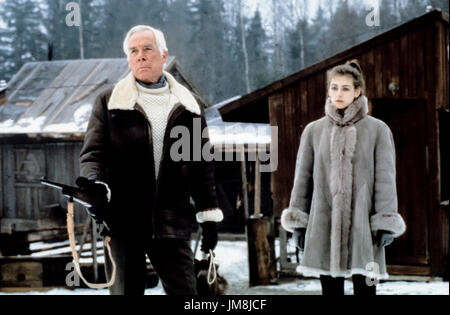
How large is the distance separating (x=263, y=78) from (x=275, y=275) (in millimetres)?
8059

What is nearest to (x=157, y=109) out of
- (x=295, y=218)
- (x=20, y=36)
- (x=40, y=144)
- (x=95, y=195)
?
(x=95, y=195)

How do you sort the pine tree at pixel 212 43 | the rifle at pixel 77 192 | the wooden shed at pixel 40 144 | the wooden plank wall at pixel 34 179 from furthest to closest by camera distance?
the wooden plank wall at pixel 34 179 → the pine tree at pixel 212 43 → the wooden shed at pixel 40 144 → the rifle at pixel 77 192

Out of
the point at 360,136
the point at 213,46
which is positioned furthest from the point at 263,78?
the point at 360,136

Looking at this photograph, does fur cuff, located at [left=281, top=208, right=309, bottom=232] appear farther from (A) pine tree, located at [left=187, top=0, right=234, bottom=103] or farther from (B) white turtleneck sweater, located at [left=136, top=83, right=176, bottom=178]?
(A) pine tree, located at [left=187, top=0, right=234, bottom=103]

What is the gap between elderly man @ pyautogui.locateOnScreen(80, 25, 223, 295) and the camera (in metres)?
2.86

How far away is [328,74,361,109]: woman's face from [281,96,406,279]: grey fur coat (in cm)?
4

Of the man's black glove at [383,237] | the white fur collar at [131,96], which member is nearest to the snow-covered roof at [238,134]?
the man's black glove at [383,237]

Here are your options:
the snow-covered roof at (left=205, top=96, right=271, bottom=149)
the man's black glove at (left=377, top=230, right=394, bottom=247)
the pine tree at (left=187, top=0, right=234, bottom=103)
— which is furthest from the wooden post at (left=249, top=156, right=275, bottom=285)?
the pine tree at (left=187, top=0, right=234, bottom=103)

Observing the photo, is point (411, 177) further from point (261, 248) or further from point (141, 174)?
point (141, 174)

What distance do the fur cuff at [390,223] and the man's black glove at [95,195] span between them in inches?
66.2

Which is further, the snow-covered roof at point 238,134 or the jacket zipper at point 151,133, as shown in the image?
the snow-covered roof at point 238,134

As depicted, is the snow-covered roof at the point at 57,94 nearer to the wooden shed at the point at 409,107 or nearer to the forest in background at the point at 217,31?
the forest in background at the point at 217,31

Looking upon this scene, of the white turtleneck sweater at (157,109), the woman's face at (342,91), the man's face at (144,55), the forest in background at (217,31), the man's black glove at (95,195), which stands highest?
the forest in background at (217,31)

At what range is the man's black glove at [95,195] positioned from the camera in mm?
2596
